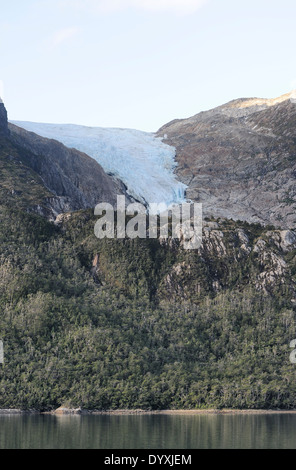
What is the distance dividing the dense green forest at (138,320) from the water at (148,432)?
33.0 feet

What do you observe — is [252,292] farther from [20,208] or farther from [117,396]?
[20,208]

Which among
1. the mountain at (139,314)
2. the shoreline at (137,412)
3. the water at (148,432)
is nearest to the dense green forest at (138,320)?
the mountain at (139,314)

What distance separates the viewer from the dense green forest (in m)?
132

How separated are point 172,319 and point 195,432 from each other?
184 ft

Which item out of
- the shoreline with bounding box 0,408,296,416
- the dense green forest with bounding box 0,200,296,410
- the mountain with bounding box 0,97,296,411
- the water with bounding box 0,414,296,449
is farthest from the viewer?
the mountain with bounding box 0,97,296,411

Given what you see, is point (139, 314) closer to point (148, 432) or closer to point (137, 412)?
point (137, 412)

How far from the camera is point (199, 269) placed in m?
168

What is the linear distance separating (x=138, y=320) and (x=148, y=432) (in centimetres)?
5485

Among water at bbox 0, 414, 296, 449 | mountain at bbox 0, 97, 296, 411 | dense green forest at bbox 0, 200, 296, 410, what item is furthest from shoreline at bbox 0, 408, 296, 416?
water at bbox 0, 414, 296, 449

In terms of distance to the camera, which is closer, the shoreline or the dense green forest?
the shoreline

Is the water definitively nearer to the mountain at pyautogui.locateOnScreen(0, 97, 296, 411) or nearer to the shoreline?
the shoreline

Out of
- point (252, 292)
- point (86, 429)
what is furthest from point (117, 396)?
point (252, 292)

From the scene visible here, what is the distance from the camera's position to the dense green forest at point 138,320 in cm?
13238

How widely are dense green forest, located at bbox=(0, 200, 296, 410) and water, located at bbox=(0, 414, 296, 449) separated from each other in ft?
33.0
